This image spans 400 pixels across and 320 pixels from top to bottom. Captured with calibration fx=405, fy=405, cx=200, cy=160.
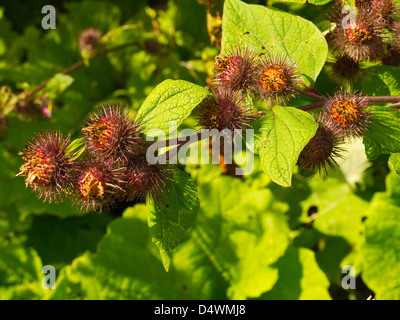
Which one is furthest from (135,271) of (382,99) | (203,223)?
(382,99)

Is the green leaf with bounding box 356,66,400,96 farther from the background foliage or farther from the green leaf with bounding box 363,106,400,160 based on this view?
the green leaf with bounding box 363,106,400,160

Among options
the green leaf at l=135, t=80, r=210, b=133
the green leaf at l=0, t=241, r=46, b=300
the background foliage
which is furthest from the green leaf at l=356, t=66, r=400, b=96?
the green leaf at l=0, t=241, r=46, b=300

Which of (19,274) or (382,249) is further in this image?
(19,274)

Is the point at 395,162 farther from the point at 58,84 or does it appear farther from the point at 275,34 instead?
the point at 58,84

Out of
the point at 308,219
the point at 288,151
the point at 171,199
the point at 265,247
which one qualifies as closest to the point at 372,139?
the point at 288,151
